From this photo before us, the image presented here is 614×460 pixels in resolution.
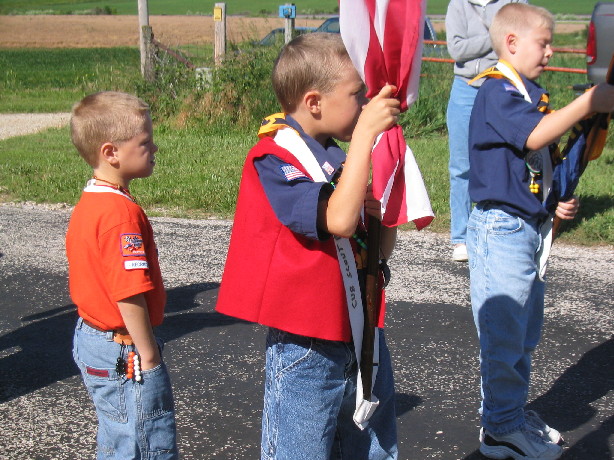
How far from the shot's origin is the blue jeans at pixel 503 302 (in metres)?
3.26

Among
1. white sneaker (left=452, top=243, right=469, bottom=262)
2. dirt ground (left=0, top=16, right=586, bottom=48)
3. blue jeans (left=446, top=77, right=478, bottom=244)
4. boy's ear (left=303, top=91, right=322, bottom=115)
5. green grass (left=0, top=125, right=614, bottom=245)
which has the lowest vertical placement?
dirt ground (left=0, top=16, right=586, bottom=48)

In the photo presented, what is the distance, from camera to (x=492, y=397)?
134 inches

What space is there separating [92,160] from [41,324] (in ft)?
8.52

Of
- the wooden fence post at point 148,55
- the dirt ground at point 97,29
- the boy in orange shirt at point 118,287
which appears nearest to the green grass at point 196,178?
the wooden fence post at point 148,55

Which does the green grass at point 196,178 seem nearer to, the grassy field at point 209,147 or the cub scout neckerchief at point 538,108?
the grassy field at point 209,147

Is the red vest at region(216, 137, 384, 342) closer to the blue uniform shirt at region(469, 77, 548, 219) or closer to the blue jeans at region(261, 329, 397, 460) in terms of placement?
the blue jeans at region(261, 329, 397, 460)

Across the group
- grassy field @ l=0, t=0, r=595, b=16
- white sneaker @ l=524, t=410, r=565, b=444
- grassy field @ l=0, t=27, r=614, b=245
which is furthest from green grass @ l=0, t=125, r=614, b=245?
grassy field @ l=0, t=0, r=595, b=16

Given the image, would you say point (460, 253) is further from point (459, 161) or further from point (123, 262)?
point (123, 262)

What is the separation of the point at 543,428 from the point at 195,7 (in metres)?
67.9

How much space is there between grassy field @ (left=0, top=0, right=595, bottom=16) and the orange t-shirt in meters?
57.3

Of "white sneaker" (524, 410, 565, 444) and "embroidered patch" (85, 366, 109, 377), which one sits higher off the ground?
"embroidered patch" (85, 366, 109, 377)

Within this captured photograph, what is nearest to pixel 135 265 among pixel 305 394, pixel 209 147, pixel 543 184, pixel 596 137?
pixel 305 394

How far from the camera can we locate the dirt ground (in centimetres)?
3653

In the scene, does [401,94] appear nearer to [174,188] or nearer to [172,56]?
[174,188]
